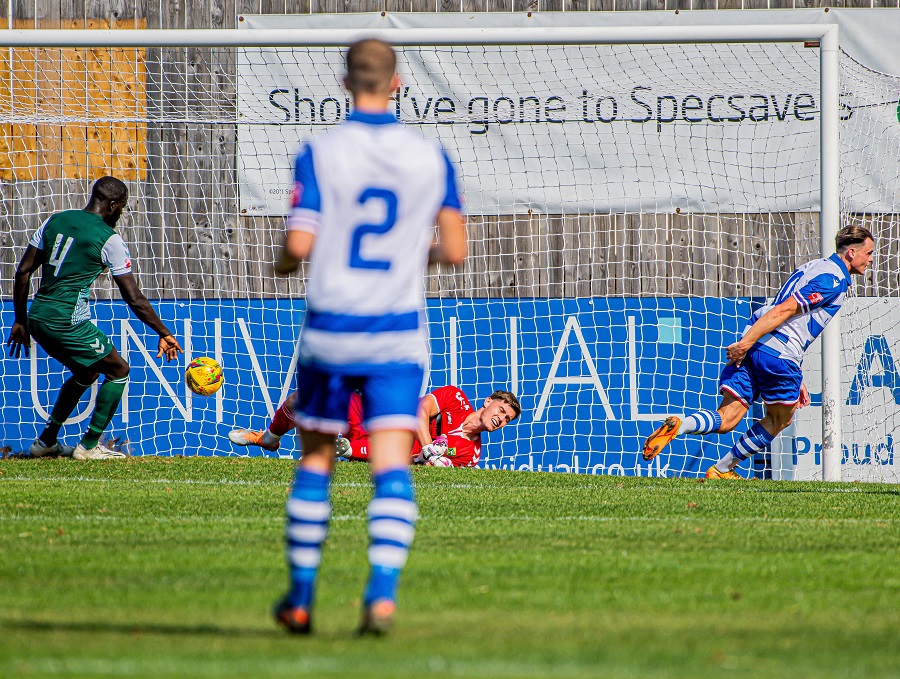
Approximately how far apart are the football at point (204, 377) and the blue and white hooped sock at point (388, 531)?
7152 mm

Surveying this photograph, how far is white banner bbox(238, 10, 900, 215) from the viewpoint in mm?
12242

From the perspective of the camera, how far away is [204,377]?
34.7ft

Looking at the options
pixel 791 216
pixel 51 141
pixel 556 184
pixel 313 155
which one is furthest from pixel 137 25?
pixel 313 155

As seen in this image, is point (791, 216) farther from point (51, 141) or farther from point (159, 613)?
point (159, 613)

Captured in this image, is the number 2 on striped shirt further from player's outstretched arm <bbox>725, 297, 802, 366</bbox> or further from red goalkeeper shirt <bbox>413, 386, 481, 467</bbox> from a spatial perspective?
red goalkeeper shirt <bbox>413, 386, 481, 467</bbox>

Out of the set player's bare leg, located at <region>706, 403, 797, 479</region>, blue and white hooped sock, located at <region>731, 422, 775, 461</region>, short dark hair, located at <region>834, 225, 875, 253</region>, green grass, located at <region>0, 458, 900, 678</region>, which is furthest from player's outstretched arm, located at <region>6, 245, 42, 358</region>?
short dark hair, located at <region>834, 225, 875, 253</region>

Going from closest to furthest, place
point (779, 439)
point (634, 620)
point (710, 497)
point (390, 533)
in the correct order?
point (390, 533) < point (634, 620) < point (710, 497) < point (779, 439)

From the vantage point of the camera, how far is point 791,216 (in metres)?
12.5

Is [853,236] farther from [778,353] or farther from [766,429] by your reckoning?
[766,429]

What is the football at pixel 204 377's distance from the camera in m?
10.6

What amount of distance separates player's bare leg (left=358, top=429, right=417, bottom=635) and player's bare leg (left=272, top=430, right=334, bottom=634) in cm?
15

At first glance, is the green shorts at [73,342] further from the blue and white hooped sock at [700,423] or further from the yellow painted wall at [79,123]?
the blue and white hooped sock at [700,423]

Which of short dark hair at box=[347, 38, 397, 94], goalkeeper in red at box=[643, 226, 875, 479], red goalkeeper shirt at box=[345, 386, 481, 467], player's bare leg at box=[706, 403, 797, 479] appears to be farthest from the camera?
red goalkeeper shirt at box=[345, 386, 481, 467]

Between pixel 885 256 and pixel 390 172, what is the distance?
9863 mm
